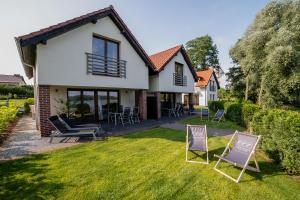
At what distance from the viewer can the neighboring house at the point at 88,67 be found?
806 cm

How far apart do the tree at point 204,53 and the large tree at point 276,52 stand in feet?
109

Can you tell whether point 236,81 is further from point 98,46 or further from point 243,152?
point 243,152

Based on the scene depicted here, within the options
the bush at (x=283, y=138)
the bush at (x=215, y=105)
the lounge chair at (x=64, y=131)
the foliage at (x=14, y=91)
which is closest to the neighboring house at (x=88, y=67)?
the lounge chair at (x=64, y=131)

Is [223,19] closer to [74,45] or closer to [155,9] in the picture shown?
[155,9]

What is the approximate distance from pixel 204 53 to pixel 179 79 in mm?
38564

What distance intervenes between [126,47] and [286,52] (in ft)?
42.0

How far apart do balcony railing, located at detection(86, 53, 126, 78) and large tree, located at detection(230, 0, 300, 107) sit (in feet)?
41.1

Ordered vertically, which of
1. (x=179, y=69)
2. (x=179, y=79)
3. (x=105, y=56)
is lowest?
(x=179, y=79)

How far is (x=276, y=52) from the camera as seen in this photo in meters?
14.0

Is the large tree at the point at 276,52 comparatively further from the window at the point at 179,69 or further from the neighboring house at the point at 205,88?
the neighboring house at the point at 205,88

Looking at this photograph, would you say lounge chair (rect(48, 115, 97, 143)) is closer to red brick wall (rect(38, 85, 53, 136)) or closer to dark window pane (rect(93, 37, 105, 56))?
red brick wall (rect(38, 85, 53, 136))

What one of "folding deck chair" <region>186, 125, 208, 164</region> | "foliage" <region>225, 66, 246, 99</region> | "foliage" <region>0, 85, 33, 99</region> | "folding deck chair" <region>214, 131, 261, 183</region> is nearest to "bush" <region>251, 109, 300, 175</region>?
"folding deck chair" <region>214, 131, 261, 183</region>

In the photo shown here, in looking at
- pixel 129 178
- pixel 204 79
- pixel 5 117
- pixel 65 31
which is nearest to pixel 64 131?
pixel 5 117

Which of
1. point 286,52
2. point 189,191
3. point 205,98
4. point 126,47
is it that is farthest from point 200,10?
point 205,98
